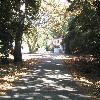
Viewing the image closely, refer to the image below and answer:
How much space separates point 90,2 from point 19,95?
15162 mm

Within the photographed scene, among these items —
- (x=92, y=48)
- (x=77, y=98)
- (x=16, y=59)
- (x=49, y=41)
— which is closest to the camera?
(x=77, y=98)

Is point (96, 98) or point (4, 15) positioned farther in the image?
point (4, 15)

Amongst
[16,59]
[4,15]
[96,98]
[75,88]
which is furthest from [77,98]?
[16,59]

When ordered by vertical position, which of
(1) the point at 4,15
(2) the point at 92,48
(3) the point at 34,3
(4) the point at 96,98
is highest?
(3) the point at 34,3

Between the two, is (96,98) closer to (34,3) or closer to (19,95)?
(19,95)

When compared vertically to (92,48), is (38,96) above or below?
below

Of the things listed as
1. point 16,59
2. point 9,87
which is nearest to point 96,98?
point 9,87

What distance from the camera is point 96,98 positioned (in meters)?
13.4

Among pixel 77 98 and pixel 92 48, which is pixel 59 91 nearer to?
pixel 77 98

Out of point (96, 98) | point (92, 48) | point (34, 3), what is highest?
point (34, 3)

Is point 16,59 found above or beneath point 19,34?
beneath

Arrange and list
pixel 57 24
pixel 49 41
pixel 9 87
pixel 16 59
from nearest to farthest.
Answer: pixel 9 87, pixel 16 59, pixel 57 24, pixel 49 41

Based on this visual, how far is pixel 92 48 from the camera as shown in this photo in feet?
76.6

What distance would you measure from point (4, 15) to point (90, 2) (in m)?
9.35
